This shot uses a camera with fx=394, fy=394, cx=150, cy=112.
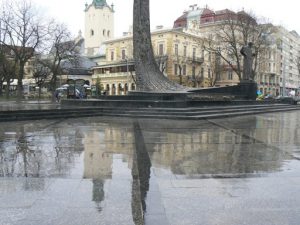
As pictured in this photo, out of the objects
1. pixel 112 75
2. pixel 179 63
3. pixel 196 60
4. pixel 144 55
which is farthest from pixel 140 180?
pixel 112 75

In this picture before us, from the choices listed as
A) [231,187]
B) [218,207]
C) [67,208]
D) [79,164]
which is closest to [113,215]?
[67,208]

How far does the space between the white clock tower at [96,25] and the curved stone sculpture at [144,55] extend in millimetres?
93451

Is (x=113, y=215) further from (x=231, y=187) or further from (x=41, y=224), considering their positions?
(x=231, y=187)

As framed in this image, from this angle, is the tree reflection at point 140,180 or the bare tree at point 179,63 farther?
the bare tree at point 179,63

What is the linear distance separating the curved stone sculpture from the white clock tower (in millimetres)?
93451

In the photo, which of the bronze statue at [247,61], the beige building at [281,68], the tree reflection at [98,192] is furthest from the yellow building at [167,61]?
the tree reflection at [98,192]

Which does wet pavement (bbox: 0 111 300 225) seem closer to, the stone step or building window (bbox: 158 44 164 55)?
the stone step

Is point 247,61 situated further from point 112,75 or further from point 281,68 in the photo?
point 281,68

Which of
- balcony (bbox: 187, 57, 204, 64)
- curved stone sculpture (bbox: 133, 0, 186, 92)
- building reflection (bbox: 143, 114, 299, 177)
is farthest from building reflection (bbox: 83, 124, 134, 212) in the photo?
balcony (bbox: 187, 57, 204, 64)

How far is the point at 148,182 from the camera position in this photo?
5.91 m

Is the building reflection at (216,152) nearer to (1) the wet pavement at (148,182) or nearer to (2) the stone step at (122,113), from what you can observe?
(1) the wet pavement at (148,182)

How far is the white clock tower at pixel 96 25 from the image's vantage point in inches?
4547

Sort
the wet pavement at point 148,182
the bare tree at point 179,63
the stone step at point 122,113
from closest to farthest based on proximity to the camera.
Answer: the wet pavement at point 148,182, the stone step at point 122,113, the bare tree at point 179,63

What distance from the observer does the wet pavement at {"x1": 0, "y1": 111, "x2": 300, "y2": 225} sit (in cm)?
439
